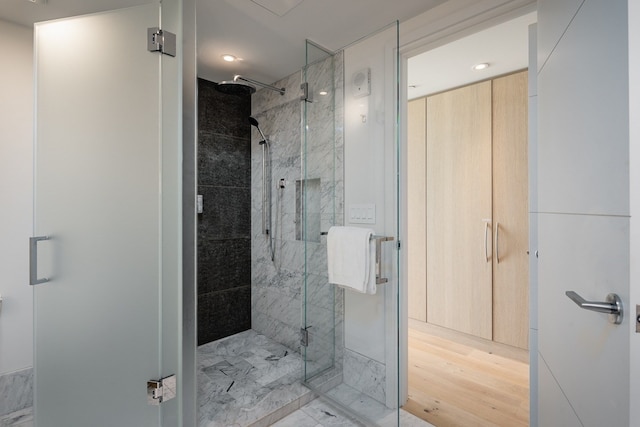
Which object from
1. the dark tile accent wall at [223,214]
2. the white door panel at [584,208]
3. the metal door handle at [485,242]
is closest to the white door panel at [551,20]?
the white door panel at [584,208]

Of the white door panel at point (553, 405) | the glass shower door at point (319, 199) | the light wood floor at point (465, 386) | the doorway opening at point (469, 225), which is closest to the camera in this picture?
the white door panel at point (553, 405)

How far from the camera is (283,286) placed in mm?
2672

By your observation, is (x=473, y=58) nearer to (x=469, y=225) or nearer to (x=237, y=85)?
(x=469, y=225)

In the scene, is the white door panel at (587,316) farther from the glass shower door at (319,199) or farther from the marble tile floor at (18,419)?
the marble tile floor at (18,419)

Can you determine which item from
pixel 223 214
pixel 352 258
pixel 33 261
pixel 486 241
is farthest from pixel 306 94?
pixel 486 241

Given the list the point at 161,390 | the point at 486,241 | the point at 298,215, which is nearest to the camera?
the point at 161,390

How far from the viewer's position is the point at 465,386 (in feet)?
7.08

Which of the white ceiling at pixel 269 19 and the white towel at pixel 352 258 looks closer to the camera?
the white ceiling at pixel 269 19

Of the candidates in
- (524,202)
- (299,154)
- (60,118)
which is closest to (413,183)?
(524,202)

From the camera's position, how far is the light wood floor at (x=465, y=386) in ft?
5.99

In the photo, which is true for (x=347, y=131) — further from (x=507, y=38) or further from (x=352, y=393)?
(x=352, y=393)

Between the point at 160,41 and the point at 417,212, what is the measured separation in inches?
105

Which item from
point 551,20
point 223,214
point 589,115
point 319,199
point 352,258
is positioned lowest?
point 352,258

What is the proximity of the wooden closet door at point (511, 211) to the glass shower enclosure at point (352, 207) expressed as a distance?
1364 millimetres
